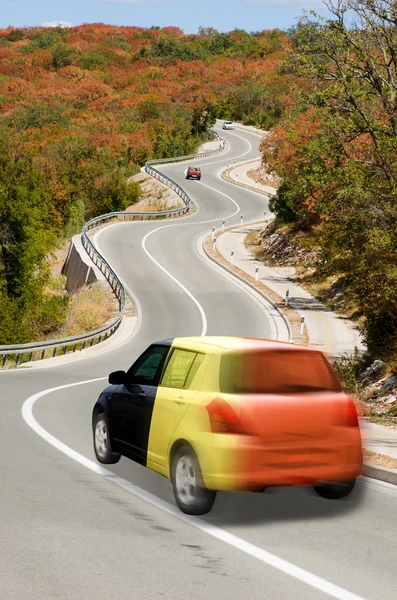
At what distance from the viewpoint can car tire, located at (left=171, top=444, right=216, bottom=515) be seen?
7309mm

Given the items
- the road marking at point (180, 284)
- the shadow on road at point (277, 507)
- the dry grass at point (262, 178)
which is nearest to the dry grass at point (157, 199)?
the dry grass at point (262, 178)

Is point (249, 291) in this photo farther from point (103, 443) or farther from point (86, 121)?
point (86, 121)

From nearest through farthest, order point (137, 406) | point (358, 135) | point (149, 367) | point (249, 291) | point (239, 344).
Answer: point (239, 344), point (137, 406), point (149, 367), point (358, 135), point (249, 291)

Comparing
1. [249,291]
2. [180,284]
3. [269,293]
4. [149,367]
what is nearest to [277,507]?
[149,367]

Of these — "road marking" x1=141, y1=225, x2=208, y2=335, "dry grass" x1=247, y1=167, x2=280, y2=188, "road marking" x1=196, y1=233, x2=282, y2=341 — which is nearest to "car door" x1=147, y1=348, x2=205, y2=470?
"road marking" x1=196, y1=233, x2=282, y2=341

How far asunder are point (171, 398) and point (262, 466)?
4.09ft

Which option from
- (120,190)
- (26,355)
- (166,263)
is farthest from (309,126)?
(120,190)

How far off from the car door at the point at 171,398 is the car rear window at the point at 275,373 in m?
0.36

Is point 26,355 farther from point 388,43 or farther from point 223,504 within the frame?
point 223,504

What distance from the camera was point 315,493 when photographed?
8250 millimetres

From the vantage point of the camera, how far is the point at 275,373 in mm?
7586

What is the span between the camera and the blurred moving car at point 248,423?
7.14 m

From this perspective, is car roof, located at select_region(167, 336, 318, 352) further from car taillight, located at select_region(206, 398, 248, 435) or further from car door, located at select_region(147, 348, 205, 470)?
car taillight, located at select_region(206, 398, 248, 435)

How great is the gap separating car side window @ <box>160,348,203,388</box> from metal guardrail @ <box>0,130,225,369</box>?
16234 mm
